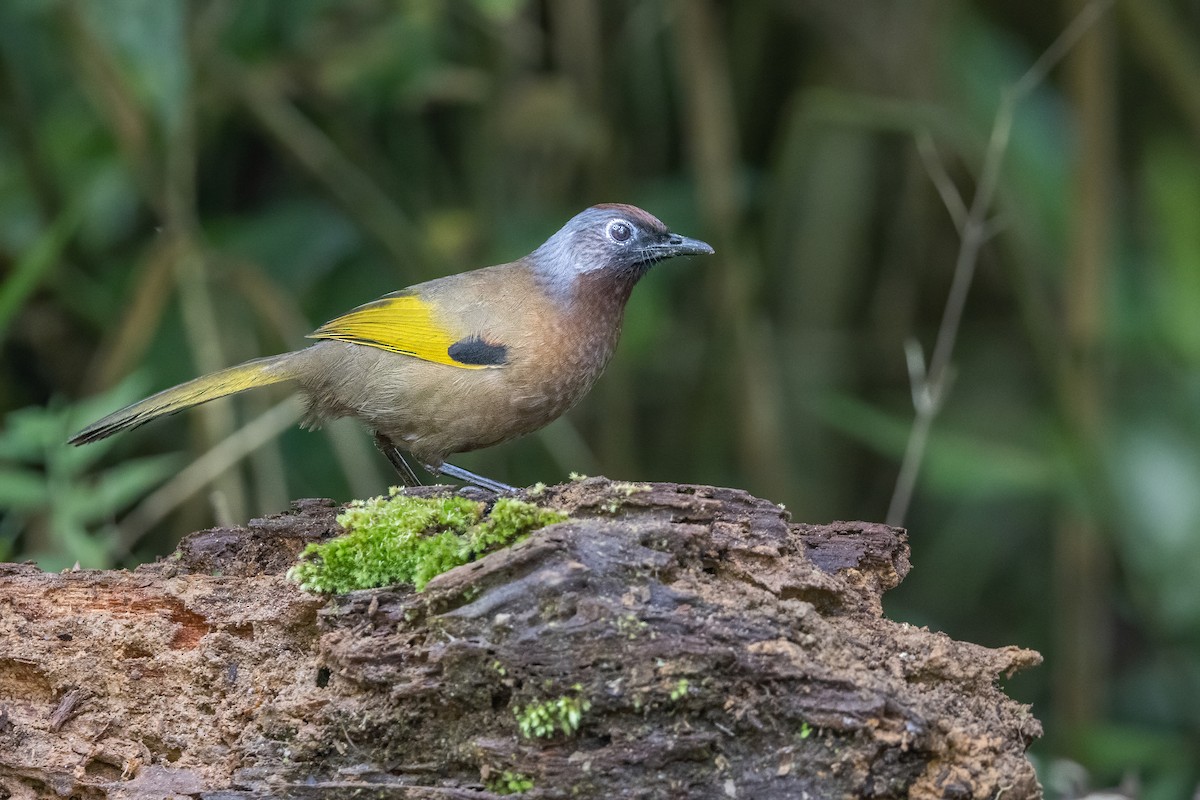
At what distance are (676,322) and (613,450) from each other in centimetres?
115

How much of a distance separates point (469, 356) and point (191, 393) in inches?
40.5

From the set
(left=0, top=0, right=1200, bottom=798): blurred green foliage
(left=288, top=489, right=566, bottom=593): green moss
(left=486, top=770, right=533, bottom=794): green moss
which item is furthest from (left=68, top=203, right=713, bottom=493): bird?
(left=486, top=770, right=533, bottom=794): green moss

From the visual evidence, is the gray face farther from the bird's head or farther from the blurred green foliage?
the blurred green foliage

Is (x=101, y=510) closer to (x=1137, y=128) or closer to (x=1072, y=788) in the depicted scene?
(x=1072, y=788)

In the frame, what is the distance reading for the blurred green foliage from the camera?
6348 millimetres

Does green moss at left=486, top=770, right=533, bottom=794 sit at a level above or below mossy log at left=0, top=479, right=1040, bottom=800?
below

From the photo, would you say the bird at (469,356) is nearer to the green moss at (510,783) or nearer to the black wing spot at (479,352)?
the black wing spot at (479,352)

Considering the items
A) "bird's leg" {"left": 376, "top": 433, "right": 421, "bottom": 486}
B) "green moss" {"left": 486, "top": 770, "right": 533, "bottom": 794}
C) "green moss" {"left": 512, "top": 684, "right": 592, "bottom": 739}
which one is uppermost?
"bird's leg" {"left": 376, "top": 433, "right": 421, "bottom": 486}

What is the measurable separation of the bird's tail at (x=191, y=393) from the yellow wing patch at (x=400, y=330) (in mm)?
199

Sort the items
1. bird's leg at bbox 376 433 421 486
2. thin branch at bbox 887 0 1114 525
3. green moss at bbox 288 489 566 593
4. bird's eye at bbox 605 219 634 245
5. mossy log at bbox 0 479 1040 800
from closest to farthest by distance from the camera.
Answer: mossy log at bbox 0 479 1040 800
green moss at bbox 288 489 566 593
bird's leg at bbox 376 433 421 486
bird's eye at bbox 605 219 634 245
thin branch at bbox 887 0 1114 525

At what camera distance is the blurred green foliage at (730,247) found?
635 cm

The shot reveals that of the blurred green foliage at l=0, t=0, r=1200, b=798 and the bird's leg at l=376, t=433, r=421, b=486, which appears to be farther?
the blurred green foliage at l=0, t=0, r=1200, b=798

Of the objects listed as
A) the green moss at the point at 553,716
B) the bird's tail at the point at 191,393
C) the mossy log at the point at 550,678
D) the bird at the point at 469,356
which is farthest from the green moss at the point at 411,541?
the bird's tail at the point at 191,393

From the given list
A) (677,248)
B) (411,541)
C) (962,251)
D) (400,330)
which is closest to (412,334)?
(400,330)
